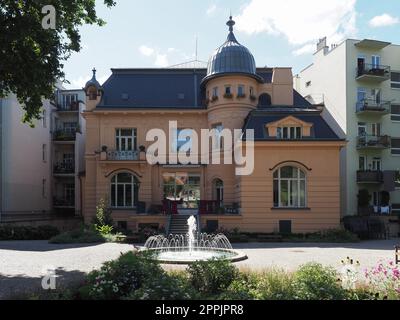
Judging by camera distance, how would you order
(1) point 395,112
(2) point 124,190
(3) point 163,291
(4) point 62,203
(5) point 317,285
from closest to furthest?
(3) point 163,291 → (5) point 317,285 → (2) point 124,190 → (1) point 395,112 → (4) point 62,203

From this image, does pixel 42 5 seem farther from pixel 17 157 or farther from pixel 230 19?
pixel 17 157

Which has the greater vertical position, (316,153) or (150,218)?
(316,153)

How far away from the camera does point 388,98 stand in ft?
116

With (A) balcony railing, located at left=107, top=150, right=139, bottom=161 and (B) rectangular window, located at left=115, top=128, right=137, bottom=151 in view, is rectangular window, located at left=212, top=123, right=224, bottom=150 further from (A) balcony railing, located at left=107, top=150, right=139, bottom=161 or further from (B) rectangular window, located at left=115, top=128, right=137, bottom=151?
(B) rectangular window, located at left=115, top=128, right=137, bottom=151

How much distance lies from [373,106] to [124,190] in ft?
69.6

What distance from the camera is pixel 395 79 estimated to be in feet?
117

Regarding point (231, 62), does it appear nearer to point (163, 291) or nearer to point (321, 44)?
point (321, 44)

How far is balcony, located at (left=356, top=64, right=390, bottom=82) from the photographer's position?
3369 centimetres

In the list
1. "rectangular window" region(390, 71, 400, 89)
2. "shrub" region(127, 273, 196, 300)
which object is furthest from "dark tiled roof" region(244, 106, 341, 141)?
"shrub" region(127, 273, 196, 300)

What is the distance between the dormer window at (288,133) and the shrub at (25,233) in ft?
51.5

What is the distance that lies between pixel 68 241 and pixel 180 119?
497 inches

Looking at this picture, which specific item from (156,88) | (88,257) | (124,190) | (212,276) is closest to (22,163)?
(124,190)

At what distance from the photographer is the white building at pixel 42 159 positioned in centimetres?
3259

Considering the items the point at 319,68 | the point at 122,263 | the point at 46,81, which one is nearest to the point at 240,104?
the point at 319,68
